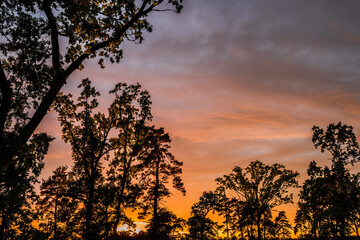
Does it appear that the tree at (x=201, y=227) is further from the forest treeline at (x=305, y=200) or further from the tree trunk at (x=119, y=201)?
the tree trunk at (x=119, y=201)

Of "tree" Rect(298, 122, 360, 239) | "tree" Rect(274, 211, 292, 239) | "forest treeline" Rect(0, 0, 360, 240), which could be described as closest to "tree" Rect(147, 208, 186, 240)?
"forest treeline" Rect(0, 0, 360, 240)

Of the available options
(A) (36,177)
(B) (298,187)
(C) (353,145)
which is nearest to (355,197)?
(C) (353,145)

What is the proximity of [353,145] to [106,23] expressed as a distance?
28840mm

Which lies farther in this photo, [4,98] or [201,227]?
[201,227]

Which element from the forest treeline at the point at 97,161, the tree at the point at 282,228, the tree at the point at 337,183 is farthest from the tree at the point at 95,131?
the tree at the point at 282,228

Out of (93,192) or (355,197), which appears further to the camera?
(355,197)

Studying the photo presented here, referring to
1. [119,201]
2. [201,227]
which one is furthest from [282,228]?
[119,201]

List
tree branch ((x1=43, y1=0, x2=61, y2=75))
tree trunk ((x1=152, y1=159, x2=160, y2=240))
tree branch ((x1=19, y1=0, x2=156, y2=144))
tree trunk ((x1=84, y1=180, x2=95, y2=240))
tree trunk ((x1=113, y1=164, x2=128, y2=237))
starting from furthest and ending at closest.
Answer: tree trunk ((x1=152, y1=159, x2=160, y2=240))
tree trunk ((x1=113, y1=164, x2=128, y2=237))
tree trunk ((x1=84, y1=180, x2=95, y2=240))
tree branch ((x1=43, y1=0, x2=61, y2=75))
tree branch ((x1=19, y1=0, x2=156, y2=144))

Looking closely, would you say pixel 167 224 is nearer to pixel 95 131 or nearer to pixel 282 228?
pixel 95 131

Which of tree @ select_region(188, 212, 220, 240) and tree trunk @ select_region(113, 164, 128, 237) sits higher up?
tree trunk @ select_region(113, 164, 128, 237)

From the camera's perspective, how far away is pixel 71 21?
39.0 feet

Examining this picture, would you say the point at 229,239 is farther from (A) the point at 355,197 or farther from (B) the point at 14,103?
(B) the point at 14,103

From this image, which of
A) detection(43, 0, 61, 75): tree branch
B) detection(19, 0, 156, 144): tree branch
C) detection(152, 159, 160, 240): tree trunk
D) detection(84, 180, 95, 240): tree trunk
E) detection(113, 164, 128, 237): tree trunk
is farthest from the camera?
detection(152, 159, 160, 240): tree trunk

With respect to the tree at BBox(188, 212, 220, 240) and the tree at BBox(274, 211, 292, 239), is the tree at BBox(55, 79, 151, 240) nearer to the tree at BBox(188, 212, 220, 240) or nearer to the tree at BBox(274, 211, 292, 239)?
the tree at BBox(188, 212, 220, 240)
